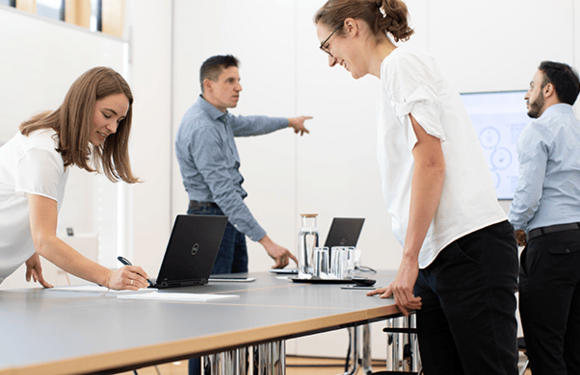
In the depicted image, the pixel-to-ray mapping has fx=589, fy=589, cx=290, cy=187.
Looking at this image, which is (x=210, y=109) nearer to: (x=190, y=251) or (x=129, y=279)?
(x=190, y=251)

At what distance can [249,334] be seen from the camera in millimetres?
1006

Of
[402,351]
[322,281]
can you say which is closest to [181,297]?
[322,281]

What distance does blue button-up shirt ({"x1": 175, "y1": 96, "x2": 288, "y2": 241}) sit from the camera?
293cm

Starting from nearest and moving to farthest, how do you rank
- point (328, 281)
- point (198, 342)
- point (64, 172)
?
point (198, 342), point (64, 172), point (328, 281)

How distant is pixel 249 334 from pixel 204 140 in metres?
2.12

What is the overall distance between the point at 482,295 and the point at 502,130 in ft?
10.2

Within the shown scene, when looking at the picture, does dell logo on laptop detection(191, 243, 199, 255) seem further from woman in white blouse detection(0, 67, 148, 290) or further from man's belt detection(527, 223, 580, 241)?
man's belt detection(527, 223, 580, 241)

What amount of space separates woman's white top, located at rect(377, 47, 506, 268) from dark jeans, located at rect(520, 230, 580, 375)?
1.32 meters

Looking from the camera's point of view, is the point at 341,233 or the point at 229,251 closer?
the point at 341,233

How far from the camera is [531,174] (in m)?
2.61

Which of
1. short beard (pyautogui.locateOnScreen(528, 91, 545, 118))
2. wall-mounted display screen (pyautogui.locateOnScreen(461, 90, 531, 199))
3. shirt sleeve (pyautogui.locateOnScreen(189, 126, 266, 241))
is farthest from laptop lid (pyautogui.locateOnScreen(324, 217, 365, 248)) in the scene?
wall-mounted display screen (pyautogui.locateOnScreen(461, 90, 531, 199))

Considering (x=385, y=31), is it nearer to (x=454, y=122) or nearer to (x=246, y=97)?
(x=454, y=122)

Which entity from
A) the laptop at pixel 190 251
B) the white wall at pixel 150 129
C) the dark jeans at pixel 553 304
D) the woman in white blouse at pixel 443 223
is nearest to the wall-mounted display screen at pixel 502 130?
the dark jeans at pixel 553 304

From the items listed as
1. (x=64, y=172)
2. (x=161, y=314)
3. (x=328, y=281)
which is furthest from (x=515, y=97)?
(x=161, y=314)
